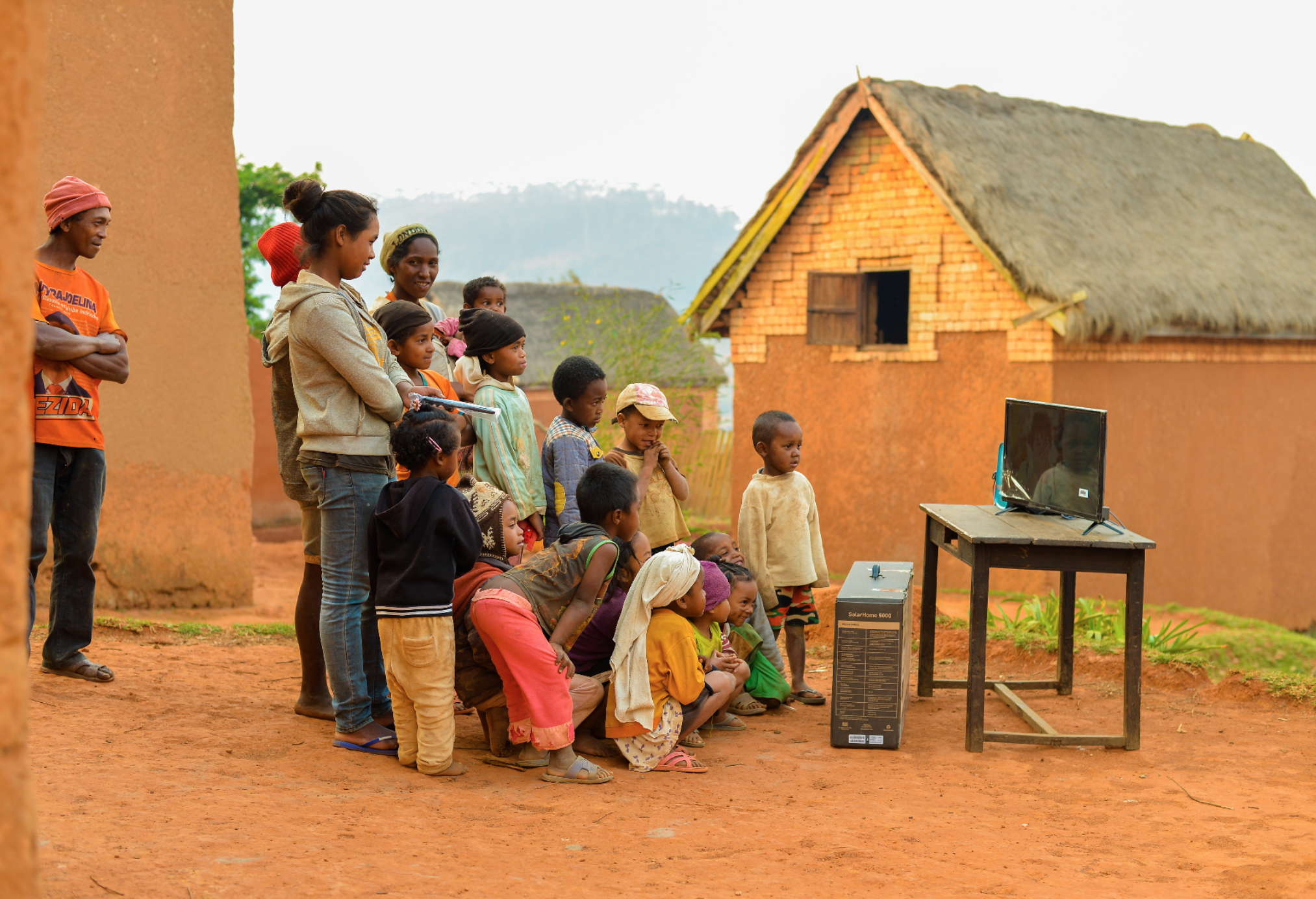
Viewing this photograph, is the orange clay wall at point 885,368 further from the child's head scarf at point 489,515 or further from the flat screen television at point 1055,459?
the child's head scarf at point 489,515

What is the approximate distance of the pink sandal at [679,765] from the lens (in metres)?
4.50

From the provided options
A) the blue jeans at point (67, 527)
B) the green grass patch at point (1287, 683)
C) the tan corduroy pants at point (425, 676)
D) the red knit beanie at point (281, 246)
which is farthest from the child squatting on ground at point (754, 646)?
the green grass patch at point (1287, 683)

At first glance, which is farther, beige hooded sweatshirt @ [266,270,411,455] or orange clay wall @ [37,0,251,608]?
orange clay wall @ [37,0,251,608]

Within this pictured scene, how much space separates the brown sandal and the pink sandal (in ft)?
7.86

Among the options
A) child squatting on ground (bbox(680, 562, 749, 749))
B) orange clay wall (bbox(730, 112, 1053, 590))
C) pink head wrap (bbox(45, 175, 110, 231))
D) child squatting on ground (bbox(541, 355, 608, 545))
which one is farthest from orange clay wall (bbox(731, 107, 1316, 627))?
pink head wrap (bbox(45, 175, 110, 231))

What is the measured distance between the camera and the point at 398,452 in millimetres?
4078

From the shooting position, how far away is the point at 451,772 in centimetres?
409

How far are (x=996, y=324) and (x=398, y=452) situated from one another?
769 cm

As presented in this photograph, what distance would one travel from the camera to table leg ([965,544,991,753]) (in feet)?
16.3

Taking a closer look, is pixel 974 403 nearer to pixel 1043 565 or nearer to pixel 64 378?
pixel 1043 565

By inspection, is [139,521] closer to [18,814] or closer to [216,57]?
[216,57]

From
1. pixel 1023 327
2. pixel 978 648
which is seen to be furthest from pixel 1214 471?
pixel 978 648

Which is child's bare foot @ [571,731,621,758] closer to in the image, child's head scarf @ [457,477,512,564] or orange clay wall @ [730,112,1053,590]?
child's head scarf @ [457,477,512,564]

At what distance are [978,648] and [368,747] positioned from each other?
263cm
